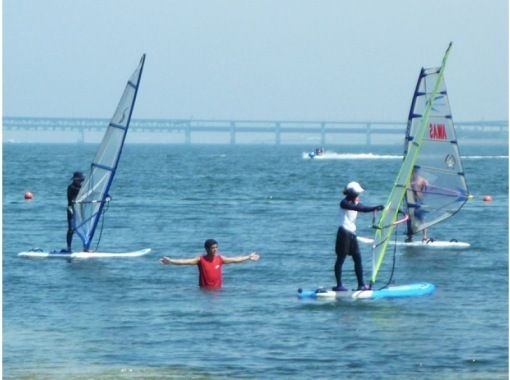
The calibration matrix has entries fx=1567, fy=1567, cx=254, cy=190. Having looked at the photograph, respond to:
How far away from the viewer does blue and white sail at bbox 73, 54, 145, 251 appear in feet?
100

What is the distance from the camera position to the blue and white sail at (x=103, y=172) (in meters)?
30.6

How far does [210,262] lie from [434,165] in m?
9.17

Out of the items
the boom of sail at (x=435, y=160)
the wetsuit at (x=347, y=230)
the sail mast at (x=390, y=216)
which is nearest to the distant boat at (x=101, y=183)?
the boom of sail at (x=435, y=160)

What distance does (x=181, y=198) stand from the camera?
59.3m

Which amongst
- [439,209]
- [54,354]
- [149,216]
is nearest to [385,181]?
[149,216]

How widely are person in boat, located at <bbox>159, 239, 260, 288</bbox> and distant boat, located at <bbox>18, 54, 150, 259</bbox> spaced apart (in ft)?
18.8

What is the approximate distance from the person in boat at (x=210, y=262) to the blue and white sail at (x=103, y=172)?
19.2ft

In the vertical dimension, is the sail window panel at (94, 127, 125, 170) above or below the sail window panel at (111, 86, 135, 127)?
below

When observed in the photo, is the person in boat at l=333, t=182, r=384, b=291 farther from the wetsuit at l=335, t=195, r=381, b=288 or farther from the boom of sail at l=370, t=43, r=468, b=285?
the boom of sail at l=370, t=43, r=468, b=285

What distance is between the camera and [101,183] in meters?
30.9

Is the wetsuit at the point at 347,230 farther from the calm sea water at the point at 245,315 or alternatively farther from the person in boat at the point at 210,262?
the person in boat at the point at 210,262

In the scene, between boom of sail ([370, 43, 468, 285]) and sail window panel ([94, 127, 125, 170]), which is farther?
boom of sail ([370, 43, 468, 285])

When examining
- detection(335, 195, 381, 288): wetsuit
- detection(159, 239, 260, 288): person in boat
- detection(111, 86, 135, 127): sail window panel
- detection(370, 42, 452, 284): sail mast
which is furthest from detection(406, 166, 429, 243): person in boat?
detection(335, 195, 381, 288): wetsuit

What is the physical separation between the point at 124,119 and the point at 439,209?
6941mm
